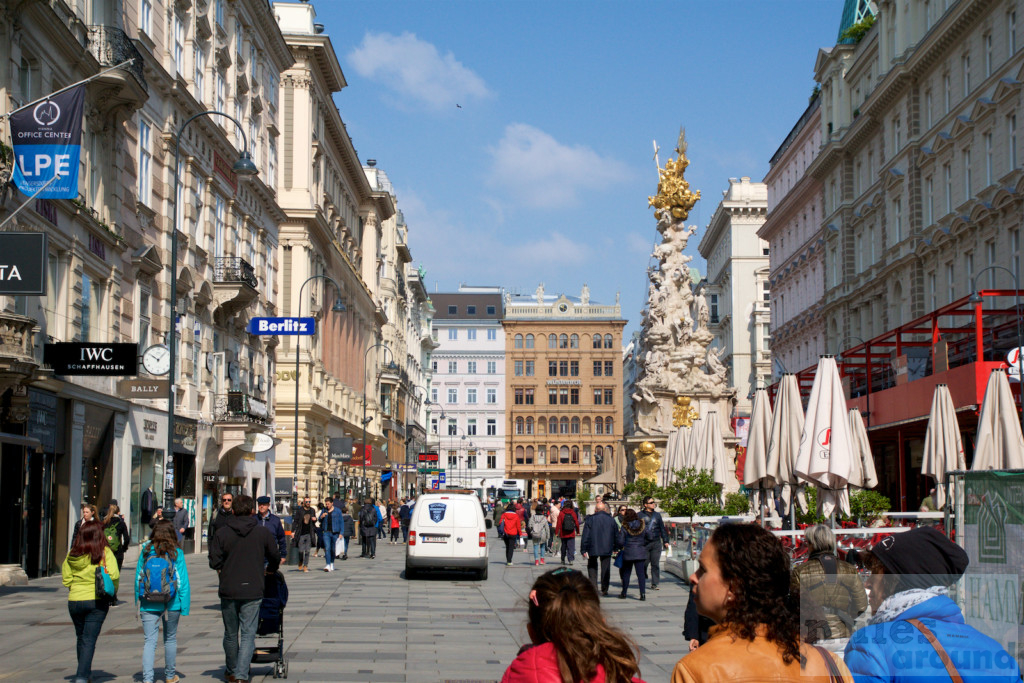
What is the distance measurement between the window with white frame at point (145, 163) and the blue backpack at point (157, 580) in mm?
21528

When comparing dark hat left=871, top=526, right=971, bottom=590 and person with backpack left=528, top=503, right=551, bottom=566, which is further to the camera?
person with backpack left=528, top=503, right=551, bottom=566

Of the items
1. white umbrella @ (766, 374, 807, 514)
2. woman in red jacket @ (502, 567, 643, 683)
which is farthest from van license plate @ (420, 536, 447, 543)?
woman in red jacket @ (502, 567, 643, 683)

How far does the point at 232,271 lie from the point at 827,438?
83.1 ft

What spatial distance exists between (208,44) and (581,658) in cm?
3745

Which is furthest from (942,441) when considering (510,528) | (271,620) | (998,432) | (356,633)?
(271,620)

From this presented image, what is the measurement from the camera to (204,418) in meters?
37.9

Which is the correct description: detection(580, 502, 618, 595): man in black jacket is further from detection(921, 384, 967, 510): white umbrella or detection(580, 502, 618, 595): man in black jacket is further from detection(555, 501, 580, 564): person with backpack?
detection(555, 501, 580, 564): person with backpack

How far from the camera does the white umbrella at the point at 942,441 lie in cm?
2152

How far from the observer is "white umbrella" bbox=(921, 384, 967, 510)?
70.6ft

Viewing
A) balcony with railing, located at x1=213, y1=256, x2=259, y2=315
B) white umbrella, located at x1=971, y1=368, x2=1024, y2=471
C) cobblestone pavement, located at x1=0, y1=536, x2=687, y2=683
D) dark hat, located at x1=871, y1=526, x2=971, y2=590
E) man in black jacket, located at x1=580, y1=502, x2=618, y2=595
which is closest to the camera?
dark hat, located at x1=871, y1=526, x2=971, y2=590

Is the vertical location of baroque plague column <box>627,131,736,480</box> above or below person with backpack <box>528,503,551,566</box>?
above

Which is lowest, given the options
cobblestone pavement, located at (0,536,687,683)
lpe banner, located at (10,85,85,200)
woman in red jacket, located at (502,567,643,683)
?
cobblestone pavement, located at (0,536,687,683)

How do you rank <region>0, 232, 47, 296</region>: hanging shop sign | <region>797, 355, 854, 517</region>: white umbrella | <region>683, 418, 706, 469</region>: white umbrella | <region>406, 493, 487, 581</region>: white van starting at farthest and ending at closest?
<region>683, 418, 706, 469</region>: white umbrella < <region>406, 493, 487, 581</region>: white van < <region>797, 355, 854, 517</region>: white umbrella < <region>0, 232, 47, 296</region>: hanging shop sign

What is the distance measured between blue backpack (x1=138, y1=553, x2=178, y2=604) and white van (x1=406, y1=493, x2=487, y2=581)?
49.0 feet
